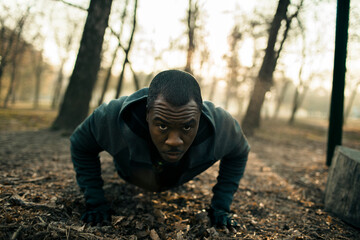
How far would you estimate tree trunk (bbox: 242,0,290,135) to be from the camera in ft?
21.4

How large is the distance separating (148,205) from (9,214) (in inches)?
60.5

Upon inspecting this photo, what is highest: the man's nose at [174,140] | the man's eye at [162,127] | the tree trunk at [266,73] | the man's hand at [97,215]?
the tree trunk at [266,73]

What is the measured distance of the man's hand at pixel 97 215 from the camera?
2.42m

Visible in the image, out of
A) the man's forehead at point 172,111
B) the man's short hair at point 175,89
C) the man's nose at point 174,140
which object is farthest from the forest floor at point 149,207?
the man's short hair at point 175,89

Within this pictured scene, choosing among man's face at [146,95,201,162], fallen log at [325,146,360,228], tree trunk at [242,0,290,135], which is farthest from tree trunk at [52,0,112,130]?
fallen log at [325,146,360,228]

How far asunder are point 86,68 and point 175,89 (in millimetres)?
5522

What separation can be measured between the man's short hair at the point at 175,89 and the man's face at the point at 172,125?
4cm

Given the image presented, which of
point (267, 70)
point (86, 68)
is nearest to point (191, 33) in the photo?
point (267, 70)

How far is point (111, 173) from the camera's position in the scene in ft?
13.2

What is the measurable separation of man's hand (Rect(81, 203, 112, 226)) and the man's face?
3.90ft

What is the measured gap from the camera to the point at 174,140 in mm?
1847

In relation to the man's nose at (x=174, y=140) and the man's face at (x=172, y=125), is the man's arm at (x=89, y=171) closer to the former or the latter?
the man's face at (x=172, y=125)

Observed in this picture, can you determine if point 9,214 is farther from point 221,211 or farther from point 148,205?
point 221,211

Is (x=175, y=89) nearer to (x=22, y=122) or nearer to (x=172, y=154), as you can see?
(x=172, y=154)
